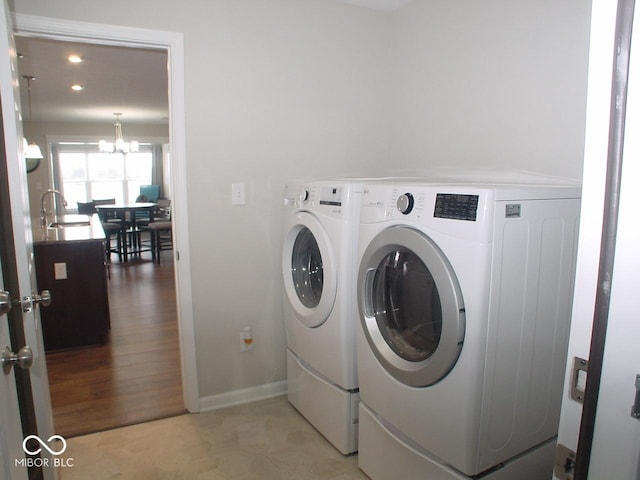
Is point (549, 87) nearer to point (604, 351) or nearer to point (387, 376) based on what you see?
point (387, 376)

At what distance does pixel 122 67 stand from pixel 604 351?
4.72 metres

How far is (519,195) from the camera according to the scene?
1346mm

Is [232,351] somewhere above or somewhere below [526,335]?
below

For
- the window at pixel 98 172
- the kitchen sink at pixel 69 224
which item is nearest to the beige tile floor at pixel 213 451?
the kitchen sink at pixel 69 224

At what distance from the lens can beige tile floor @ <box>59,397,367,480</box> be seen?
1.99 m

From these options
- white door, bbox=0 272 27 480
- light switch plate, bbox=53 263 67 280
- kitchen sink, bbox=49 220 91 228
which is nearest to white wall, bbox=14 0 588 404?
white door, bbox=0 272 27 480

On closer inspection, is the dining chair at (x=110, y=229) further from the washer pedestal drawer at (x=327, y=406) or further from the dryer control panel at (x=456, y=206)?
the dryer control panel at (x=456, y=206)

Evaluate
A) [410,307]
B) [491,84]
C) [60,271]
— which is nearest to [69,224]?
[60,271]

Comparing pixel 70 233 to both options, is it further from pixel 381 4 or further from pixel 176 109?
pixel 381 4

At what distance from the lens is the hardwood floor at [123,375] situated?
246cm

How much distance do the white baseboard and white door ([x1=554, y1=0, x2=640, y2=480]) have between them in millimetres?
2219

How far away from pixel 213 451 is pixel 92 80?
14.4 feet

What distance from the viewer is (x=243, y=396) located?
2.61 meters

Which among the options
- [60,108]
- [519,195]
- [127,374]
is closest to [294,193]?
[519,195]
